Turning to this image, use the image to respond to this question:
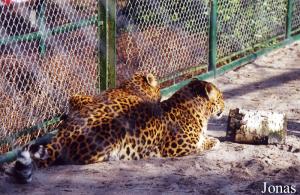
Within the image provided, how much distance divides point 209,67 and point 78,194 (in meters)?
3.97

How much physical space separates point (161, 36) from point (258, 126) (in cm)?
246

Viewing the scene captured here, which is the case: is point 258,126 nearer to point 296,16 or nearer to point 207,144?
point 207,144

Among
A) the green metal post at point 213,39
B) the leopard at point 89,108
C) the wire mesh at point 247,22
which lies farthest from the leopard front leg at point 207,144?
the wire mesh at point 247,22

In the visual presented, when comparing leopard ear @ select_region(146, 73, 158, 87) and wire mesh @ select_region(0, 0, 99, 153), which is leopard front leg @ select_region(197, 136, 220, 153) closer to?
leopard ear @ select_region(146, 73, 158, 87)

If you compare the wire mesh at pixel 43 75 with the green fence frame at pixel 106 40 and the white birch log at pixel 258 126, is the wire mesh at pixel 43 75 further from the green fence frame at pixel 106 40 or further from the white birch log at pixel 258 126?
the white birch log at pixel 258 126

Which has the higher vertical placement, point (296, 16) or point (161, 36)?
point (296, 16)

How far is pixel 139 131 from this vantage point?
18.0 feet

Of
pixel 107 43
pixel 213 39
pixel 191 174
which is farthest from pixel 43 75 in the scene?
pixel 213 39

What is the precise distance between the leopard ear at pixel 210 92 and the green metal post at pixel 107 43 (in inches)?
40.0

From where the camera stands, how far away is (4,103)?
605 cm

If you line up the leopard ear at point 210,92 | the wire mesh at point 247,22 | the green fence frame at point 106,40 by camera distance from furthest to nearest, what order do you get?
the wire mesh at point 247,22 → the leopard ear at point 210,92 → the green fence frame at point 106,40

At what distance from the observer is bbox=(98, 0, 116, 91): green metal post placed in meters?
6.38

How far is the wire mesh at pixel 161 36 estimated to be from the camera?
748 cm

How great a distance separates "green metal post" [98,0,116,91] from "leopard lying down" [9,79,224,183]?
847 mm
